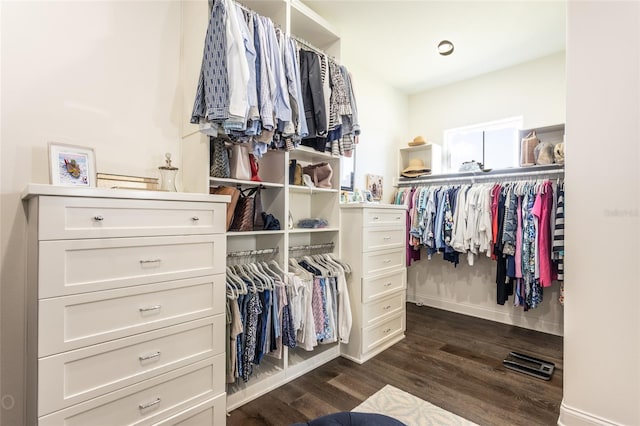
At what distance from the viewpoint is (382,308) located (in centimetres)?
265

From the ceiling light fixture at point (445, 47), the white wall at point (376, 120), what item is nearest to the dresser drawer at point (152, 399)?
the white wall at point (376, 120)

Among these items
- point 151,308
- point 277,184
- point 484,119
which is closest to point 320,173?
point 277,184

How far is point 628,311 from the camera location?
4.98ft

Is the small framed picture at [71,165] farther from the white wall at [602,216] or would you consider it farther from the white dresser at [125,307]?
the white wall at [602,216]

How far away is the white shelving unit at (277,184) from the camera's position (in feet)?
6.01

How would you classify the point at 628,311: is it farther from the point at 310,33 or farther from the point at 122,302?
the point at 310,33

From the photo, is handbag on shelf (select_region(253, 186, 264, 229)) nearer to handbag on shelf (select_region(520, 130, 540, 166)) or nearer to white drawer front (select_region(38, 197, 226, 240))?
white drawer front (select_region(38, 197, 226, 240))

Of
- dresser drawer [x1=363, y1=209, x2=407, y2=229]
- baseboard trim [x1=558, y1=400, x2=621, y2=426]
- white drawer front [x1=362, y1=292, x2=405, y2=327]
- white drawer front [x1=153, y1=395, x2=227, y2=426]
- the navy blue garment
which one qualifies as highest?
dresser drawer [x1=363, y1=209, x2=407, y2=229]

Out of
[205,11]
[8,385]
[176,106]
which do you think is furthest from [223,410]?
[205,11]

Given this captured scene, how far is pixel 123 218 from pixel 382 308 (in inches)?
83.1

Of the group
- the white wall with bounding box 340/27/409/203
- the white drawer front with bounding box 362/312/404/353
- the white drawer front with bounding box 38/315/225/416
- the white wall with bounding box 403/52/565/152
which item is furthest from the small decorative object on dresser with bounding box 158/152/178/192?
the white wall with bounding box 403/52/565/152

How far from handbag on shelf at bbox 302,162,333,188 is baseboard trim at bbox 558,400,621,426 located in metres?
2.04

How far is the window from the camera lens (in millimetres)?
3430

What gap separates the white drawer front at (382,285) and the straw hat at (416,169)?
4.71 ft
